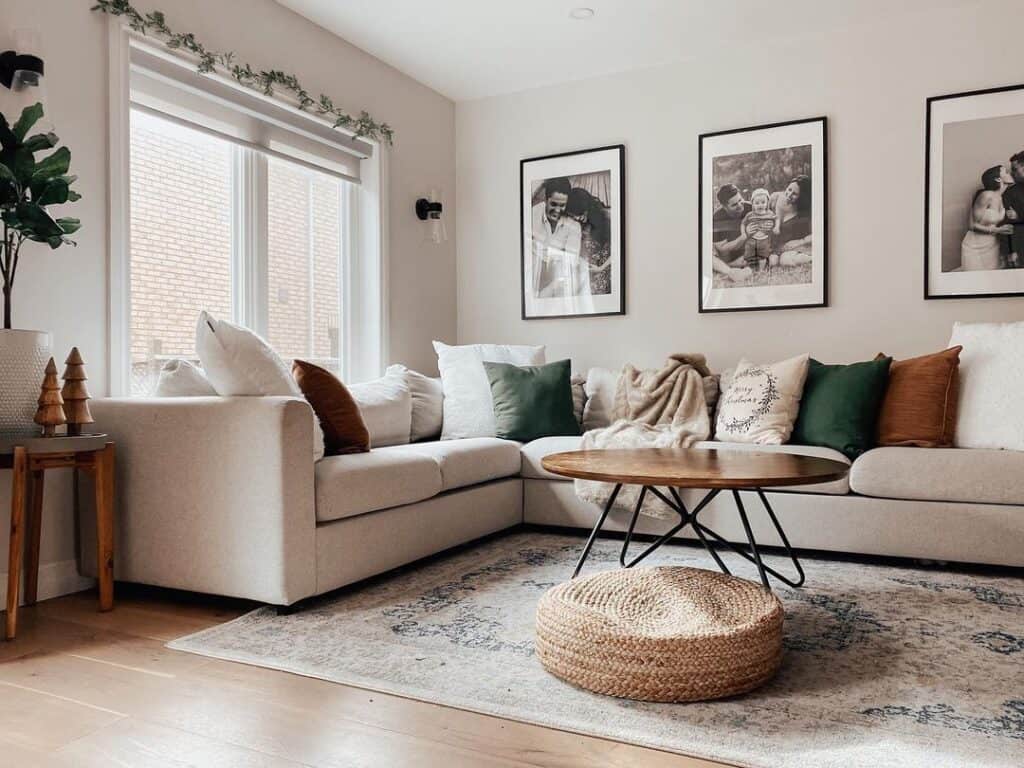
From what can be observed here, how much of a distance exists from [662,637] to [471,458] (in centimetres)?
181

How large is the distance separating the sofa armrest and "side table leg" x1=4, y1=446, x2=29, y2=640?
0.42 metres

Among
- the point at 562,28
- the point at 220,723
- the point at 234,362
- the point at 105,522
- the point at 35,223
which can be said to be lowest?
the point at 220,723

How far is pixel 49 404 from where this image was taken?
252 centimetres

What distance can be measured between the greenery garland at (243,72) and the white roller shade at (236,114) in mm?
43

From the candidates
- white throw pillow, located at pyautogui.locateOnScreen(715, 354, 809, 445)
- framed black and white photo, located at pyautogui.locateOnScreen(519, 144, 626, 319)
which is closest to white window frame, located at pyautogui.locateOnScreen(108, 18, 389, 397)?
framed black and white photo, located at pyautogui.locateOnScreen(519, 144, 626, 319)

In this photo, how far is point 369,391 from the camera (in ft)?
12.7

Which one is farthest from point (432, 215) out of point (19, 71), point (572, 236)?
point (19, 71)

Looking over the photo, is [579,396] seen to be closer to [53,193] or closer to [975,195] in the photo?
[975,195]

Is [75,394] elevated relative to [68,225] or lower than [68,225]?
lower

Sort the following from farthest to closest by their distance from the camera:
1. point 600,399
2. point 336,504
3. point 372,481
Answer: point 600,399
point 372,481
point 336,504

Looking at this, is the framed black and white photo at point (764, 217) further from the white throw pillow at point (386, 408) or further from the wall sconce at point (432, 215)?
the white throw pillow at point (386, 408)

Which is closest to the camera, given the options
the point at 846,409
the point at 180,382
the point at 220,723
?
the point at 220,723

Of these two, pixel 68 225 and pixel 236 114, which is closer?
pixel 68 225

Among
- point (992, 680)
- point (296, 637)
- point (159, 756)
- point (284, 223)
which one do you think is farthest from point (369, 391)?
point (992, 680)
